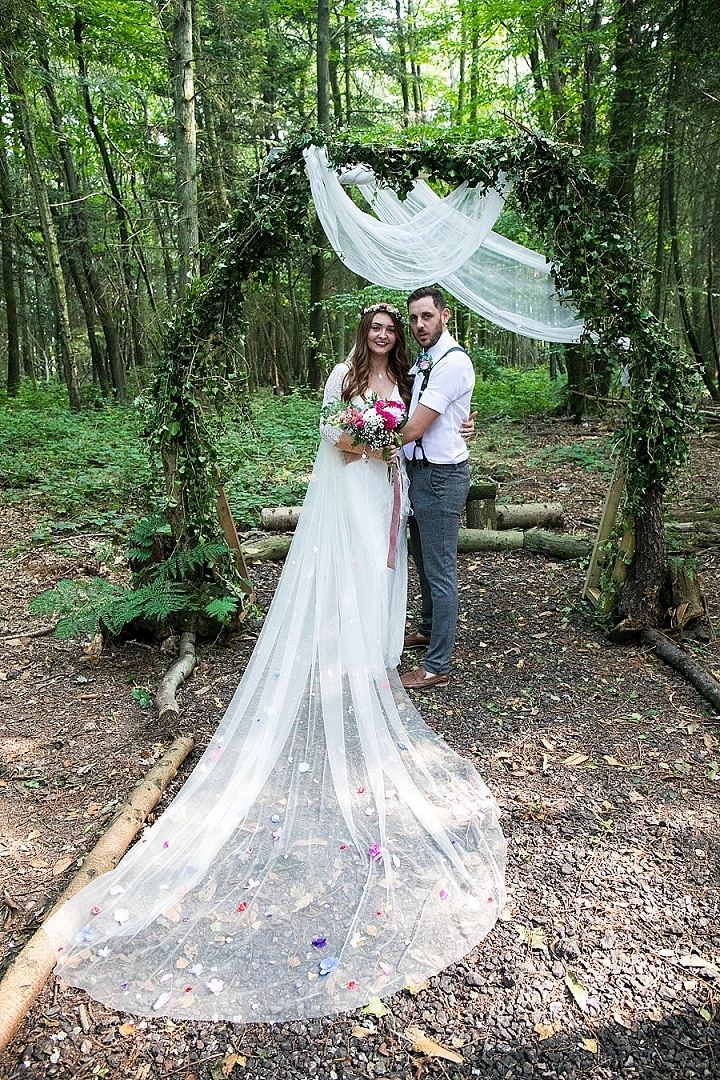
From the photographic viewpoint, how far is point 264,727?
3479mm

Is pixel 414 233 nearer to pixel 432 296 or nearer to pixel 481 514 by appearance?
pixel 432 296

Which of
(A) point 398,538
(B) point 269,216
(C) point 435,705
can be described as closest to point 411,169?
(B) point 269,216

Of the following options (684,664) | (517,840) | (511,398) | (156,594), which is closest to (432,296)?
(156,594)

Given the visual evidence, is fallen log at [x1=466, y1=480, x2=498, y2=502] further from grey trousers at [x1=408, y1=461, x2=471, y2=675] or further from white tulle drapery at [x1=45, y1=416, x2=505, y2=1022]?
white tulle drapery at [x1=45, y1=416, x2=505, y2=1022]

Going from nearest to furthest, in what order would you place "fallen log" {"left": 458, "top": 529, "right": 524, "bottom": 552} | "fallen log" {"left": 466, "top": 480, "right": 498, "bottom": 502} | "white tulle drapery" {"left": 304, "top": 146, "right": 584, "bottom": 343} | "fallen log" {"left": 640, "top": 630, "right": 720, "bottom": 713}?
"fallen log" {"left": 640, "top": 630, "right": 720, "bottom": 713} → "white tulle drapery" {"left": 304, "top": 146, "right": 584, "bottom": 343} → "fallen log" {"left": 458, "top": 529, "right": 524, "bottom": 552} → "fallen log" {"left": 466, "top": 480, "right": 498, "bottom": 502}

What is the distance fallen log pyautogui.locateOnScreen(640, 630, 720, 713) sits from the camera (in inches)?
158

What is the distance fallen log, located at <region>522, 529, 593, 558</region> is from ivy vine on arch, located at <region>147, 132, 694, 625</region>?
1504mm

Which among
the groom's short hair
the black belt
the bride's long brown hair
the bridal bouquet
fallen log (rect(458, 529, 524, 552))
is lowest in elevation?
fallen log (rect(458, 529, 524, 552))

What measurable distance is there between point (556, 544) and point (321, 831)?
415cm

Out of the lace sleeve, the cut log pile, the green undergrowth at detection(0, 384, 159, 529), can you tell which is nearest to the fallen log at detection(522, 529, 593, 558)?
the cut log pile

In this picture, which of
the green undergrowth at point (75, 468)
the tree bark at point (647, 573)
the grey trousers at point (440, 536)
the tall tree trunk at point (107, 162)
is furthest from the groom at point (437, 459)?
the tall tree trunk at point (107, 162)

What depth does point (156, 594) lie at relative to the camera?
4586mm

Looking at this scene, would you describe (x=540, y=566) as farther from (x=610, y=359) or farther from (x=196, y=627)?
(x=196, y=627)

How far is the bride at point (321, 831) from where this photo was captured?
7.71 feet
